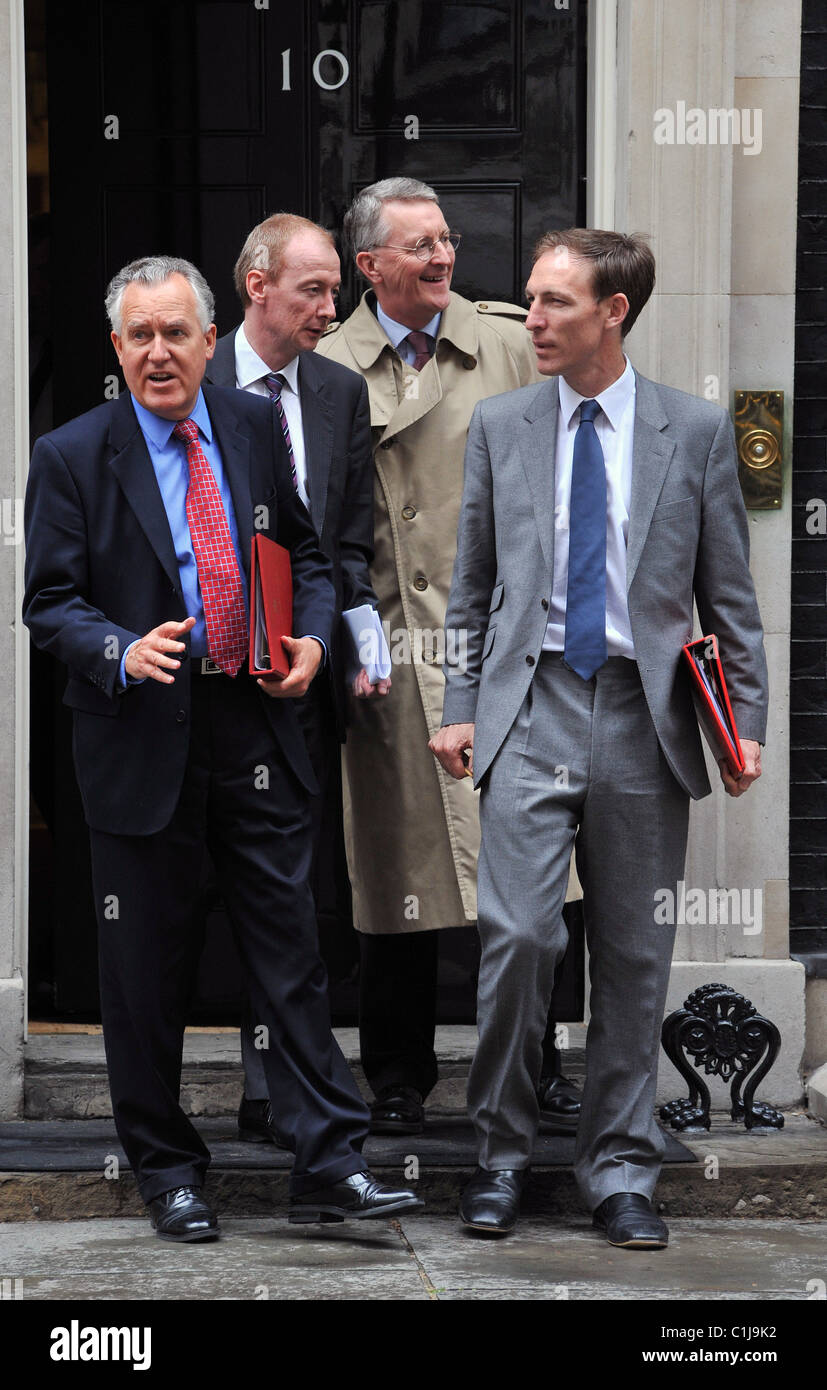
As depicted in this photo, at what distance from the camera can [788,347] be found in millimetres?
5695

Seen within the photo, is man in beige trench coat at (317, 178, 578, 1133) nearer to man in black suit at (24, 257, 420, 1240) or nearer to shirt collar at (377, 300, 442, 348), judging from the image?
shirt collar at (377, 300, 442, 348)

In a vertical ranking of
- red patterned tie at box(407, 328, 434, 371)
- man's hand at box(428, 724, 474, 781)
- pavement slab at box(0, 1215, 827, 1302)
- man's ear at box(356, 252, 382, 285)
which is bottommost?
pavement slab at box(0, 1215, 827, 1302)

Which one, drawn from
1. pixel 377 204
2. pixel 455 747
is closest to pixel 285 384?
pixel 377 204

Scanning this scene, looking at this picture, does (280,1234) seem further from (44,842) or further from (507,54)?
(507,54)

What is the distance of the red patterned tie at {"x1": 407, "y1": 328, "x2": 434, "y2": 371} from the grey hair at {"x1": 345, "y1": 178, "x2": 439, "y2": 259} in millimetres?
280

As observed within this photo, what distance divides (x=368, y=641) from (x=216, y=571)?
65 centimetres

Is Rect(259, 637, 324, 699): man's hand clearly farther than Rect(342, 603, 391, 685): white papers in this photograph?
No

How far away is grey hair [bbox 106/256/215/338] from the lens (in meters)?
4.41

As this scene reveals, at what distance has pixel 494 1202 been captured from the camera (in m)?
4.55

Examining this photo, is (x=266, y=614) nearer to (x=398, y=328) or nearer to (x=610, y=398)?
(x=610, y=398)

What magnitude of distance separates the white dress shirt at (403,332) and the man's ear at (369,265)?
123 mm

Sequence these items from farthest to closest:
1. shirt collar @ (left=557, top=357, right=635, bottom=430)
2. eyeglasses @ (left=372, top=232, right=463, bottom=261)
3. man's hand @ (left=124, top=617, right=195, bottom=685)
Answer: eyeglasses @ (left=372, top=232, right=463, bottom=261), shirt collar @ (left=557, top=357, right=635, bottom=430), man's hand @ (left=124, top=617, right=195, bottom=685)

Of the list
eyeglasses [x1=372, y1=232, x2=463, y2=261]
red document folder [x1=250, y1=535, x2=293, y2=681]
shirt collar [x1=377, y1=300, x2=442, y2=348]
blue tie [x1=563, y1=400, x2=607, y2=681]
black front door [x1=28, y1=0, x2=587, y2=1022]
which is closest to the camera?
red document folder [x1=250, y1=535, x2=293, y2=681]

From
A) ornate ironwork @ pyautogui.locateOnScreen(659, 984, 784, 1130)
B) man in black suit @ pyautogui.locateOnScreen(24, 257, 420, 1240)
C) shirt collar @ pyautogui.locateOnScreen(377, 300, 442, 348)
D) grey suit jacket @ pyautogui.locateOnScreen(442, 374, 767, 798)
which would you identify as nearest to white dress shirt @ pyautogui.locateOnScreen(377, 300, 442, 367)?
shirt collar @ pyautogui.locateOnScreen(377, 300, 442, 348)
